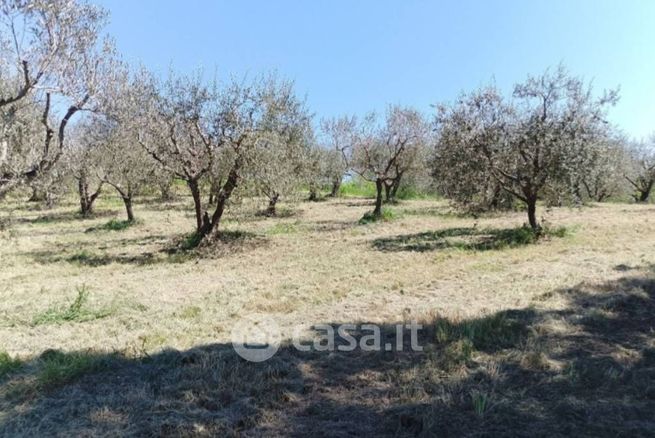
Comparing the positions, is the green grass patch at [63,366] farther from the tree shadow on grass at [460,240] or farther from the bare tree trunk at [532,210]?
the bare tree trunk at [532,210]

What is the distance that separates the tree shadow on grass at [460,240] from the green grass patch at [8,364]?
9.37m

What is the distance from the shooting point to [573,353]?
4742 millimetres

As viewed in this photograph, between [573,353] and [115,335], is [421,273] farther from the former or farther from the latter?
[115,335]

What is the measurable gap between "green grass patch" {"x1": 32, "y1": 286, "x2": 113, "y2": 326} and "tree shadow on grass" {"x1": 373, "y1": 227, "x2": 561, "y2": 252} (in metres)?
7.80

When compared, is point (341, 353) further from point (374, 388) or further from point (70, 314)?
point (70, 314)

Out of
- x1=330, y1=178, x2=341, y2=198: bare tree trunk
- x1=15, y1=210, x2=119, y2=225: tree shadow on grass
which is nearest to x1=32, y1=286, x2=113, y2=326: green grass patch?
x1=15, y1=210, x2=119, y2=225: tree shadow on grass

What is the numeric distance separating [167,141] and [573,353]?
37.7 feet

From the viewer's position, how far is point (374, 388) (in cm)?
420

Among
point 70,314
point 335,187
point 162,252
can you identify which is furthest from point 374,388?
point 335,187

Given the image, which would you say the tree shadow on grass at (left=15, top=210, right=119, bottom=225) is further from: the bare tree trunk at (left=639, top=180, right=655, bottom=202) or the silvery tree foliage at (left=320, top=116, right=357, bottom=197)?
the bare tree trunk at (left=639, top=180, right=655, bottom=202)

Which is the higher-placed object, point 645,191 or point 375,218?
point 645,191

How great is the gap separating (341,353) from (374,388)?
965 mm

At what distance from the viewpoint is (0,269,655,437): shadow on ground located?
11.6ft

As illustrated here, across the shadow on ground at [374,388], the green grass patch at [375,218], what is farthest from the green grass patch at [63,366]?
the green grass patch at [375,218]
